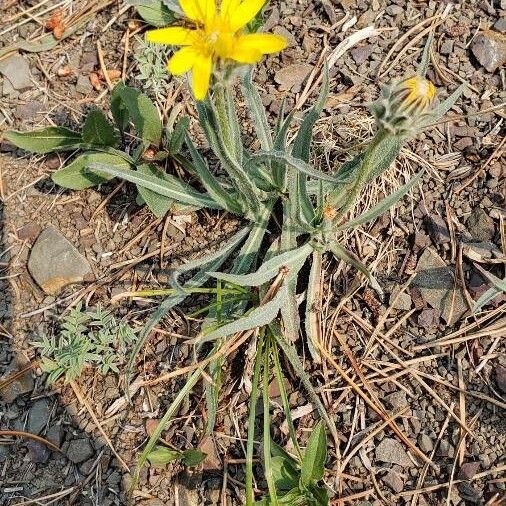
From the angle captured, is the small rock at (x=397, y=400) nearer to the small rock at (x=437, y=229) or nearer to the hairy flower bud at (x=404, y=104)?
the small rock at (x=437, y=229)

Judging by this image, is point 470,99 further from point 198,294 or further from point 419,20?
point 198,294

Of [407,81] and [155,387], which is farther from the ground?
[407,81]

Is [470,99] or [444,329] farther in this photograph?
[470,99]

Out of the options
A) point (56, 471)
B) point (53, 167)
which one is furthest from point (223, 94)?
point (56, 471)

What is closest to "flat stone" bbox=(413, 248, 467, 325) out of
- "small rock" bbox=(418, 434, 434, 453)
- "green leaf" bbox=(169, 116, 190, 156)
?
"small rock" bbox=(418, 434, 434, 453)

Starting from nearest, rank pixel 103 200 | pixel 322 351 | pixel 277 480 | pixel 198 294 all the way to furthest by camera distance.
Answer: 1. pixel 277 480
2. pixel 322 351
3. pixel 198 294
4. pixel 103 200

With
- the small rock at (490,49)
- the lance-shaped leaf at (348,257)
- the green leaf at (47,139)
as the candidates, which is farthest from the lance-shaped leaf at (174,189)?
the small rock at (490,49)

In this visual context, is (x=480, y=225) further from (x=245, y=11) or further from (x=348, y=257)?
(x=245, y=11)
